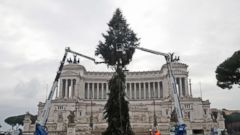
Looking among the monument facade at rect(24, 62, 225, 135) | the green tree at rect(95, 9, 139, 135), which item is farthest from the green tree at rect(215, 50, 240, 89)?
the monument facade at rect(24, 62, 225, 135)

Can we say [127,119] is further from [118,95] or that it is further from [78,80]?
[78,80]

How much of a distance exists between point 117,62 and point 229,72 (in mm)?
20964

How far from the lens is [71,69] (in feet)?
298

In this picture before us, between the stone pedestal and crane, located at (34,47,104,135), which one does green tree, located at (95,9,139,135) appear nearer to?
crane, located at (34,47,104,135)

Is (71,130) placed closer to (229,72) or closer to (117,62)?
(117,62)

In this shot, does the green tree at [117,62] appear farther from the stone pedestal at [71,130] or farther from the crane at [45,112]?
the stone pedestal at [71,130]

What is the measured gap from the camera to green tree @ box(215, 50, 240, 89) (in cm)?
4344

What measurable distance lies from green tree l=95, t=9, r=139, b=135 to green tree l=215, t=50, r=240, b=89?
17647 mm

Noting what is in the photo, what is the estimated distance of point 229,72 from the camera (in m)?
44.6

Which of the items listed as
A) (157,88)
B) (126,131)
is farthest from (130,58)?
(157,88)

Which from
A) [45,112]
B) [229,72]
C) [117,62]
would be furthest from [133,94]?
[117,62]

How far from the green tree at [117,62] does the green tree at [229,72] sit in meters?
17.6

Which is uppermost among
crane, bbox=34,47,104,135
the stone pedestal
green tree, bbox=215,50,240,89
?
green tree, bbox=215,50,240,89

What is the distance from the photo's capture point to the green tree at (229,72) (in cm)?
4344
